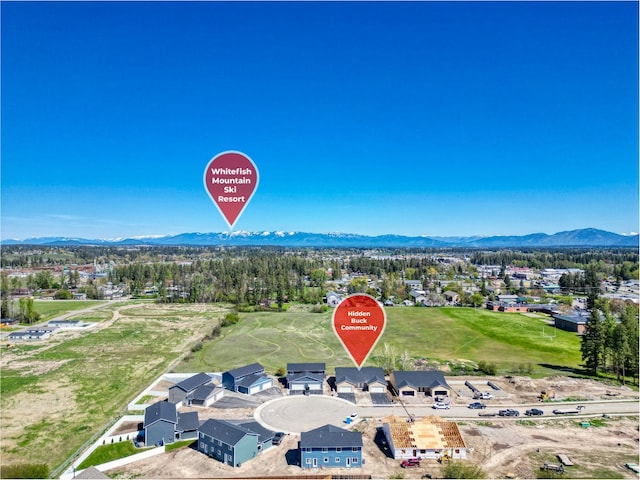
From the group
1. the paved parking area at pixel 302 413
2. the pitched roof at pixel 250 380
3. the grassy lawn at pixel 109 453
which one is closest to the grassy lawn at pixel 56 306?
the pitched roof at pixel 250 380

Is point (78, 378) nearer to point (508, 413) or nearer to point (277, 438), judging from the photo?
point (277, 438)

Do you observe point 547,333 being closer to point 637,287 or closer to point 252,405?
point 252,405

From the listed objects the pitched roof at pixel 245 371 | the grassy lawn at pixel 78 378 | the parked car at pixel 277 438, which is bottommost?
the grassy lawn at pixel 78 378

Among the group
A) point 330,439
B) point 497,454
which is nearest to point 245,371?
point 330,439

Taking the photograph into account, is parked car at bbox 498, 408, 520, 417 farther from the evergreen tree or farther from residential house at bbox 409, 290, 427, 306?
residential house at bbox 409, 290, 427, 306

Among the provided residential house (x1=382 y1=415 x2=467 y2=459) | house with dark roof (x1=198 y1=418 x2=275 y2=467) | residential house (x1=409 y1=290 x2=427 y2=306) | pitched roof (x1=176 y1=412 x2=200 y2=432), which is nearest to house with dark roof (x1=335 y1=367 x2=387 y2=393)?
residential house (x1=382 y1=415 x2=467 y2=459)

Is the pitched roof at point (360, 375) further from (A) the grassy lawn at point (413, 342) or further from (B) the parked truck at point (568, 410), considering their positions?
(B) the parked truck at point (568, 410)

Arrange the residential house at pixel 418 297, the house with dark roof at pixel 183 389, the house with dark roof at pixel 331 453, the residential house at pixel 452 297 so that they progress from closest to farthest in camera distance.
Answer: the house with dark roof at pixel 331 453
the house with dark roof at pixel 183 389
the residential house at pixel 418 297
the residential house at pixel 452 297

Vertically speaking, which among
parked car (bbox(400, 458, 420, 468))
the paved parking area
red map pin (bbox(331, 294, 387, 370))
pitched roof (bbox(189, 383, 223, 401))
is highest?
red map pin (bbox(331, 294, 387, 370))
